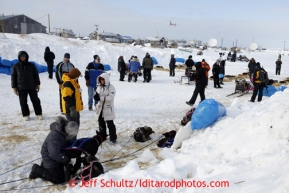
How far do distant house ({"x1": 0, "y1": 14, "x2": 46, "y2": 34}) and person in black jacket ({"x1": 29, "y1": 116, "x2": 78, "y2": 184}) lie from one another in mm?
34700

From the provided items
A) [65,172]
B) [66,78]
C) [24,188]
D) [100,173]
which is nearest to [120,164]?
[100,173]

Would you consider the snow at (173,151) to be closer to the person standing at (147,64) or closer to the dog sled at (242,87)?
the dog sled at (242,87)

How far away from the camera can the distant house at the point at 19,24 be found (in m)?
33.8

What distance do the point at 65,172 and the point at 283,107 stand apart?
336 cm

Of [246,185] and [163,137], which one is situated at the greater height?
[246,185]

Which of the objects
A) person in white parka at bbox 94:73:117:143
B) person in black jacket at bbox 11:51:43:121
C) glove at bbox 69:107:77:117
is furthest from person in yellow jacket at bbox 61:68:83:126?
person in black jacket at bbox 11:51:43:121

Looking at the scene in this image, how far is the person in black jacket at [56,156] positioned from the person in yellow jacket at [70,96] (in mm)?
1132

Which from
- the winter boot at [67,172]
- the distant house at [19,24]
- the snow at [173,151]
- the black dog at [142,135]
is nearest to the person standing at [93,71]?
the snow at [173,151]

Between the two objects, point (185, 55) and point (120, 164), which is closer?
point (120, 164)

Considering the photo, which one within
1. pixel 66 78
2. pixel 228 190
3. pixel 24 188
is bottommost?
pixel 24 188

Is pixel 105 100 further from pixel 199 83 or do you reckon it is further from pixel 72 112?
pixel 199 83

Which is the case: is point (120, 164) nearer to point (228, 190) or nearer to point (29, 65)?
point (228, 190)

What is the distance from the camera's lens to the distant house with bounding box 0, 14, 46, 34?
3378 cm

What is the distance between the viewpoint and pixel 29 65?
6188 mm
